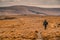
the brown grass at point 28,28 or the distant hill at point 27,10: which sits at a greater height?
the distant hill at point 27,10

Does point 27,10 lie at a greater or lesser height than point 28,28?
greater

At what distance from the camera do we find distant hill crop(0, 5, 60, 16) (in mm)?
4027

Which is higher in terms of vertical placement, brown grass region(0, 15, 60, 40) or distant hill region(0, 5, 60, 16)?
distant hill region(0, 5, 60, 16)

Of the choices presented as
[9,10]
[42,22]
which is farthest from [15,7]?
[42,22]

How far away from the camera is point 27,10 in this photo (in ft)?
13.3

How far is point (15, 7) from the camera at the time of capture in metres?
4.04

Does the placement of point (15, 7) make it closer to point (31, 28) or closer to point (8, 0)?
point (8, 0)

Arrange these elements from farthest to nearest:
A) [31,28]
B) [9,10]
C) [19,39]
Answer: [9,10]
[31,28]
[19,39]

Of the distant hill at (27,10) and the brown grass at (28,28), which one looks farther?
the distant hill at (27,10)

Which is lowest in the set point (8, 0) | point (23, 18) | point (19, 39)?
point (19, 39)

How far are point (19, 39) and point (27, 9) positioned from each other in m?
0.87

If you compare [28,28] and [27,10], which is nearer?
[28,28]

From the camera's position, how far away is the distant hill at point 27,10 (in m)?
4.03

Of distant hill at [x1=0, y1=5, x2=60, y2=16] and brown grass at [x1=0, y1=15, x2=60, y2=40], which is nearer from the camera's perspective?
brown grass at [x1=0, y1=15, x2=60, y2=40]
